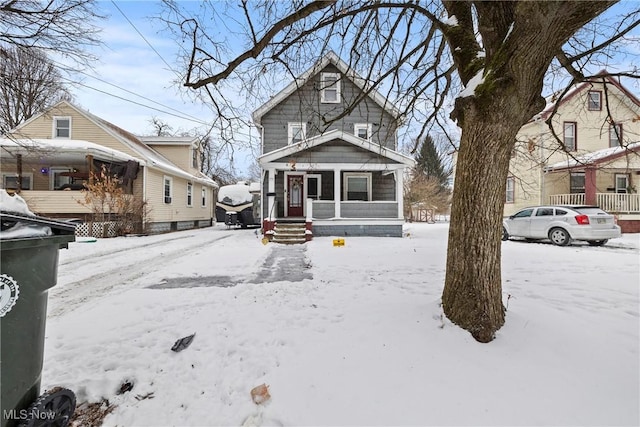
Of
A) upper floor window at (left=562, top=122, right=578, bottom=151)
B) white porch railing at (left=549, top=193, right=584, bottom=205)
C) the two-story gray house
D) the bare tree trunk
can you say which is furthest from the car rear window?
the bare tree trunk

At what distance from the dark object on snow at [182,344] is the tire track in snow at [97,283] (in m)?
1.95

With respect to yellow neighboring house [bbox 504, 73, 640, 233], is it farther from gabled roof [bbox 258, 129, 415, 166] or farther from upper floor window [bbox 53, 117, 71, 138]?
upper floor window [bbox 53, 117, 71, 138]

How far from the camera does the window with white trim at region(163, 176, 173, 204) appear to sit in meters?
16.6

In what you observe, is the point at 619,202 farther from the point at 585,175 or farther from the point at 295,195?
the point at 295,195

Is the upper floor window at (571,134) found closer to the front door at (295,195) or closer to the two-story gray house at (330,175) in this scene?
the two-story gray house at (330,175)

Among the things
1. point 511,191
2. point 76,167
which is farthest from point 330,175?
point 76,167

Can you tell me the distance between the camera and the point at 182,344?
2807 mm

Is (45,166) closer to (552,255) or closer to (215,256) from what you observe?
(215,256)

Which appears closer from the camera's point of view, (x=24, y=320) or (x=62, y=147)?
(x=24, y=320)

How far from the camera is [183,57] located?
412cm

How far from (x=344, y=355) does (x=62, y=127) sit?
61.1 feet

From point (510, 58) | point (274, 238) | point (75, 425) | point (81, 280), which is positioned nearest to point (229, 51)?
point (510, 58)

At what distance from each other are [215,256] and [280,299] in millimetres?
4242

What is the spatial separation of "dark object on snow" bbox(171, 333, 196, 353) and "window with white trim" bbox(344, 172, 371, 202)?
1194 centimetres
